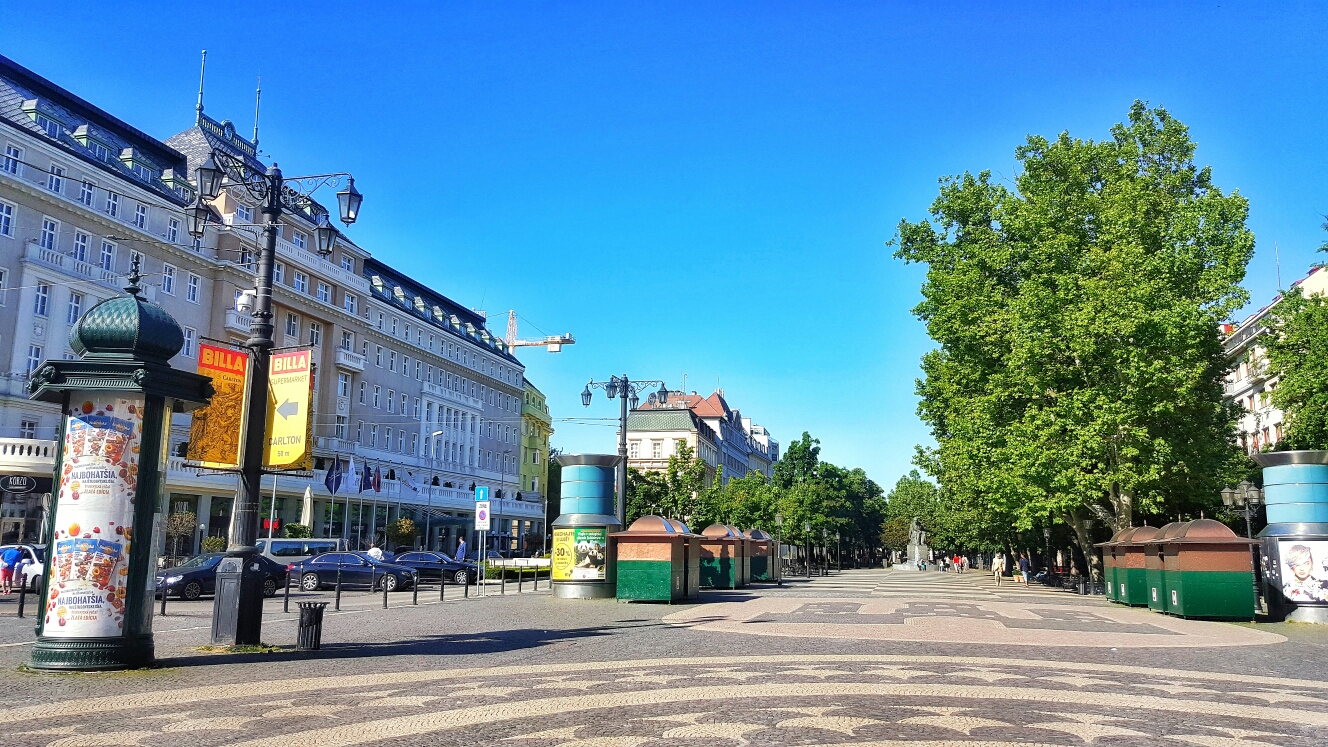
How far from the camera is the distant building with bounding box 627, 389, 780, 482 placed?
116 m

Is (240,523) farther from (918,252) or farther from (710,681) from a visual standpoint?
(918,252)

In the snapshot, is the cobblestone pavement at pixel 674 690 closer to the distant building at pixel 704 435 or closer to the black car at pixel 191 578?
the black car at pixel 191 578

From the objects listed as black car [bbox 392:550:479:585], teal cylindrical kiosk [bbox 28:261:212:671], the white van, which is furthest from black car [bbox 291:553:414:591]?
teal cylindrical kiosk [bbox 28:261:212:671]

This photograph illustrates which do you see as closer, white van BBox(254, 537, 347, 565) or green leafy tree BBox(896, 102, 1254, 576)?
green leafy tree BBox(896, 102, 1254, 576)

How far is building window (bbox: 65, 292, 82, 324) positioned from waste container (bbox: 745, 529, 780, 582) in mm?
31641

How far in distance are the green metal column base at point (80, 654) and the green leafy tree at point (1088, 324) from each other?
27004 mm

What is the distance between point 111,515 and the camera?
11.9 metres

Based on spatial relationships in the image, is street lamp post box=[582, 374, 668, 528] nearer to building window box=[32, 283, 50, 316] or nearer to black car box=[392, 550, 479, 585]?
black car box=[392, 550, 479, 585]

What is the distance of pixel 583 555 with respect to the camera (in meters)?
28.6

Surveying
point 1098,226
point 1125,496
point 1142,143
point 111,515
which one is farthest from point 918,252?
point 111,515

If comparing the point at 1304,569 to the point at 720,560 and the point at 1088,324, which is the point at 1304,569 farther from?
the point at 720,560

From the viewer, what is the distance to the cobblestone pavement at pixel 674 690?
27.2 feet

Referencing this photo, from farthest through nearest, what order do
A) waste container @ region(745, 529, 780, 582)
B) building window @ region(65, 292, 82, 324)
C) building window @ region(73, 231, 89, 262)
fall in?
waste container @ region(745, 529, 780, 582) → building window @ region(73, 231, 89, 262) → building window @ region(65, 292, 82, 324)

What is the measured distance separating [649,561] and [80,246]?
33.0 meters
